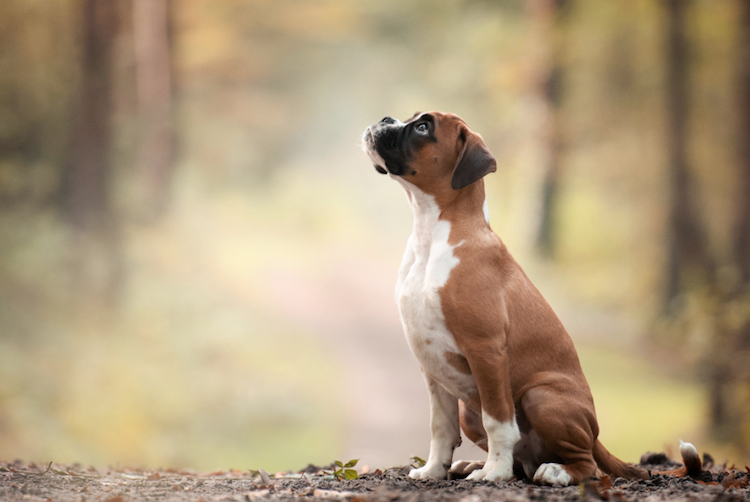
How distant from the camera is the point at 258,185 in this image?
8992mm

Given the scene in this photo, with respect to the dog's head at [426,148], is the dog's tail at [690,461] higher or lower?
lower

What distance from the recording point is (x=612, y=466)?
340 cm

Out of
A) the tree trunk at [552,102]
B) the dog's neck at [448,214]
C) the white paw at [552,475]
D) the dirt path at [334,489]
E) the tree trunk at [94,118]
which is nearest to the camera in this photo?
the dirt path at [334,489]

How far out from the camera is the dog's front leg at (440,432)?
3396 mm

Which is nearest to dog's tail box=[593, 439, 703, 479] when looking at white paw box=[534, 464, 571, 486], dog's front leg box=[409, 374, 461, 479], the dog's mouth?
white paw box=[534, 464, 571, 486]

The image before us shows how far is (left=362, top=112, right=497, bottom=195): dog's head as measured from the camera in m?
3.37

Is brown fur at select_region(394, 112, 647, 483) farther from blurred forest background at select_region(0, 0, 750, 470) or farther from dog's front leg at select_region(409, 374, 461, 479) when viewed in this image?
blurred forest background at select_region(0, 0, 750, 470)

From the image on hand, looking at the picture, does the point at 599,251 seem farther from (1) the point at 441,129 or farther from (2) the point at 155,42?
(2) the point at 155,42

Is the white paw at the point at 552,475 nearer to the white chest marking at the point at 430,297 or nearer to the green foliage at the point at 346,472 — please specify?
the white chest marking at the point at 430,297

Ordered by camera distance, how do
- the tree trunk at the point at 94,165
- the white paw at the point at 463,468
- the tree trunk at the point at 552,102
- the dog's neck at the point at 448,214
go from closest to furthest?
the dog's neck at the point at 448,214
the white paw at the point at 463,468
the tree trunk at the point at 94,165
the tree trunk at the point at 552,102

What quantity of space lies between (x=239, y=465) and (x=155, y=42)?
6.02 metres

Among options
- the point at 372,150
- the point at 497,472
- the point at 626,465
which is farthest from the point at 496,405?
the point at 372,150

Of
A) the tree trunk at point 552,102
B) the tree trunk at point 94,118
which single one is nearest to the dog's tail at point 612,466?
the tree trunk at point 552,102

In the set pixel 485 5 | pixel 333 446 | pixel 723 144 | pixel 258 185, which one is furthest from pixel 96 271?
pixel 723 144
